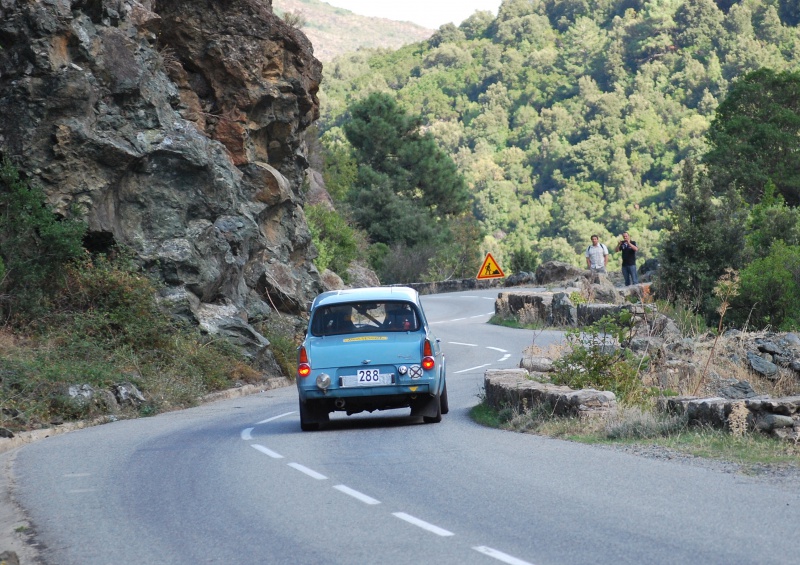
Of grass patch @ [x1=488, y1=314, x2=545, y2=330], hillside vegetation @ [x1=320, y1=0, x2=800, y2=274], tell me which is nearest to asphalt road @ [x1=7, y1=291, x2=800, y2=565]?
grass patch @ [x1=488, y1=314, x2=545, y2=330]

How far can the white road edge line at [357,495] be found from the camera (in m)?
9.77

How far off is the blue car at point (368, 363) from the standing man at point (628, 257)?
22.4 meters

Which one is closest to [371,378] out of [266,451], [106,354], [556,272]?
[266,451]

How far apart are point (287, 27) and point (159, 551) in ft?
91.2

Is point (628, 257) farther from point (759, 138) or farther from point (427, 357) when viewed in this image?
point (759, 138)

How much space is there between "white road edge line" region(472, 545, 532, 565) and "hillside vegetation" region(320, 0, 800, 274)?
3076 inches

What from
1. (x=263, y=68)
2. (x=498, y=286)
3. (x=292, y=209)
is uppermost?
(x=263, y=68)

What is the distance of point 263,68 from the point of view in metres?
33.7

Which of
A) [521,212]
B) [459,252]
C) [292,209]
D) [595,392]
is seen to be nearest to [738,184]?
[459,252]

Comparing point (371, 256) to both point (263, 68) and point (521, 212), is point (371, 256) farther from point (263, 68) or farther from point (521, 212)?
point (521, 212)

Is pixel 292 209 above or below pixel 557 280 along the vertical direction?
above

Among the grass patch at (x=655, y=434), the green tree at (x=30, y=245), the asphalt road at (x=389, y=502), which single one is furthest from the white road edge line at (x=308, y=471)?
the green tree at (x=30, y=245)

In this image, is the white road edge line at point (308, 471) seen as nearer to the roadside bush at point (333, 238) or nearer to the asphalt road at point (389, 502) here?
the asphalt road at point (389, 502)

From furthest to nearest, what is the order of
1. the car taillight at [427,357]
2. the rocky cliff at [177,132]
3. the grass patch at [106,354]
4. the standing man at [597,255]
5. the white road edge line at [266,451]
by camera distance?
the standing man at [597,255] < the rocky cliff at [177,132] < the grass patch at [106,354] < the car taillight at [427,357] < the white road edge line at [266,451]
